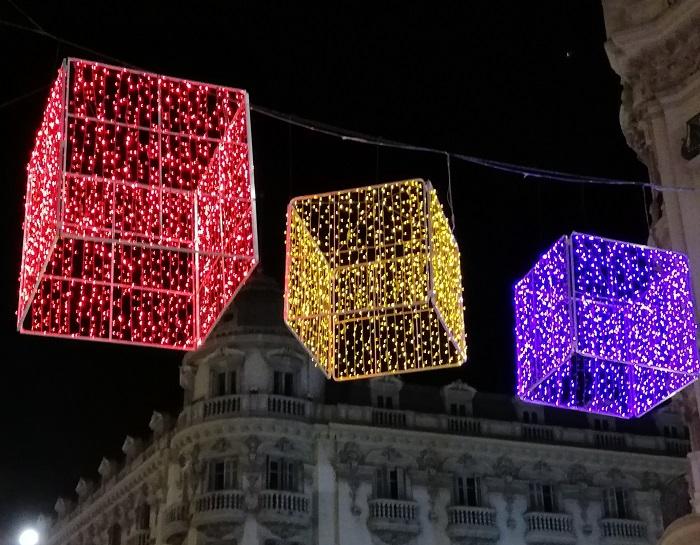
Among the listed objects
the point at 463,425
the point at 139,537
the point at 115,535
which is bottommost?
the point at 139,537

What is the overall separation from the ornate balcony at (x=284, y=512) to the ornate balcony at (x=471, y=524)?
16.6ft

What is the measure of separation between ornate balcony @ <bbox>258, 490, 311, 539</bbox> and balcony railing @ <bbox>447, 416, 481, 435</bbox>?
20.7 ft

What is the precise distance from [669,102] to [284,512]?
21668 millimetres

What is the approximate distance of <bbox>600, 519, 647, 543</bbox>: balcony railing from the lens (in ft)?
121

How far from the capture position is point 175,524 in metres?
34.8

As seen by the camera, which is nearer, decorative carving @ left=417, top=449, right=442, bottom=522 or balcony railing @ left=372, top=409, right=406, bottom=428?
decorative carving @ left=417, top=449, right=442, bottom=522

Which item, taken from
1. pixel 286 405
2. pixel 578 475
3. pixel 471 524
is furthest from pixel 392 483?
pixel 578 475

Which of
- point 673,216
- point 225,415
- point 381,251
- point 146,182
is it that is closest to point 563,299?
point 381,251

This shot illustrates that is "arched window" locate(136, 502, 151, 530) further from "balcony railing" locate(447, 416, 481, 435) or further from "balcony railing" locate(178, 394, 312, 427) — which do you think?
"balcony railing" locate(447, 416, 481, 435)

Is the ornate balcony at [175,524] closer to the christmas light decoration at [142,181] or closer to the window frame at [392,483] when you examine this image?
the window frame at [392,483]

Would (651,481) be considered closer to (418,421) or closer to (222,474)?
(418,421)

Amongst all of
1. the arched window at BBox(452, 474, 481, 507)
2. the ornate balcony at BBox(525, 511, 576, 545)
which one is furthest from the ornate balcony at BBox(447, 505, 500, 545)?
the ornate balcony at BBox(525, 511, 576, 545)

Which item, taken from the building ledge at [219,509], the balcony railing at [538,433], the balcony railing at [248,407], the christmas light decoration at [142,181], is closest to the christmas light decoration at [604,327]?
the christmas light decoration at [142,181]

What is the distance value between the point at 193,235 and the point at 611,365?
6.01m
